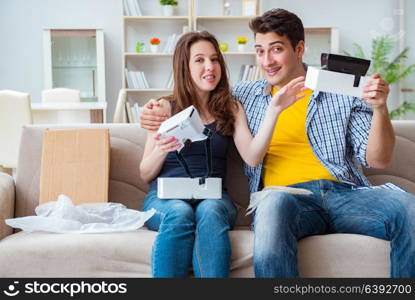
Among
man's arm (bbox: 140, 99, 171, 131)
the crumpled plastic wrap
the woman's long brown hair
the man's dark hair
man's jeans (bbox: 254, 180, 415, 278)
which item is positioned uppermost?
the man's dark hair

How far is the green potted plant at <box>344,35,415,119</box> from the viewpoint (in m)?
5.95

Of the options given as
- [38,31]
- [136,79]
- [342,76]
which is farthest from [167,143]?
[38,31]

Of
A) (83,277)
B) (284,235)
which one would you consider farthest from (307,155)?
(83,277)

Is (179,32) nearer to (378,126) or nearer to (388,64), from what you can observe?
(388,64)

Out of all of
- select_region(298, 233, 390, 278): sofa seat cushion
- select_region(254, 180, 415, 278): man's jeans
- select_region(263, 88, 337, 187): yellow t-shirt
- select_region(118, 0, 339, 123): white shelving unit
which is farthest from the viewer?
select_region(118, 0, 339, 123): white shelving unit

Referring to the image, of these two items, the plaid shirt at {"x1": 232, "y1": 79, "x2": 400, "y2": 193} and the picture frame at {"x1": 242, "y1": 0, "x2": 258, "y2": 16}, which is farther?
the picture frame at {"x1": 242, "y1": 0, "x2": 258, "y2": 16}

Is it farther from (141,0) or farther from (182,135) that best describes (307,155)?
(141,0)

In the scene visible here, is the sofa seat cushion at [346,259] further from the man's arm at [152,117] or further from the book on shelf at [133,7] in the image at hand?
the book on shelf at [133,7]

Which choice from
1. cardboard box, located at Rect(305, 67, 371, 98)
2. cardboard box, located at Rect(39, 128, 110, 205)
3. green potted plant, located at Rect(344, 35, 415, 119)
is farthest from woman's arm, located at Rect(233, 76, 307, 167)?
green potted plant, located at Rect(344, 35, 415, 119)

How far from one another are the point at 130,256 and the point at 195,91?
66 centimetres

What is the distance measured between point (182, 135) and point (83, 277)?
512 millimetres

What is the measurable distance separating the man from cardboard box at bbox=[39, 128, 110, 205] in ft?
0.89

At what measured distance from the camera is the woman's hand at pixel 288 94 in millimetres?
1778

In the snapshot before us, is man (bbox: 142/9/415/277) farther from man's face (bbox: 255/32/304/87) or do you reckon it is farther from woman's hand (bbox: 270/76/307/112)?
woman's hand (bbox: 270/76/307/112)
